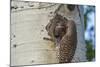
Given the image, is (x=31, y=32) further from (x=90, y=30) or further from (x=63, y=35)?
(x=90, y=30)

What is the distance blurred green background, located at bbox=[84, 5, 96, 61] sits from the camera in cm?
292

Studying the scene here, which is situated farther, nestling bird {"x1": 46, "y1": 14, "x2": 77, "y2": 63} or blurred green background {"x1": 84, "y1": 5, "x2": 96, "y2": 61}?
blurred green background {"x1": 84, "y1": 5, "x2": 96, "y2": 61}

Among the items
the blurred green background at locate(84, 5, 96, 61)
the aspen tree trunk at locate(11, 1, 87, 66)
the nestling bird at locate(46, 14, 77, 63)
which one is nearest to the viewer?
the aspen tree trunk at locate(11, 1, 87, 66)

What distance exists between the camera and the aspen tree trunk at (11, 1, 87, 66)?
253 cm

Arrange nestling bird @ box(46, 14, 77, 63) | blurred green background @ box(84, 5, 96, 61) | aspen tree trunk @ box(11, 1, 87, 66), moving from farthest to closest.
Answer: blurred green background @ box(84, 5, 96, 61) < nestling bird @ box(46, 14, 77, 63) < aspen tree trunk @ box(11, 1, 87, 66)

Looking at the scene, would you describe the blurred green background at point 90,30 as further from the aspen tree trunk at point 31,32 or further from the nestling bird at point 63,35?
the aspen tree trunk at point 31,32

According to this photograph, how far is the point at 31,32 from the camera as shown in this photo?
103 inches

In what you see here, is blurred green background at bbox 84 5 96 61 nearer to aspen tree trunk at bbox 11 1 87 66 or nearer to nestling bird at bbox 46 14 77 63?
nestling bird at bbox 46 14 77 63

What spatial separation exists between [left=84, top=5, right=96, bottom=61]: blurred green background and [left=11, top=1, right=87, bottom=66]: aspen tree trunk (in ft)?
1.09

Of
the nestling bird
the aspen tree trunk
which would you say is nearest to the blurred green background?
the nestling bird

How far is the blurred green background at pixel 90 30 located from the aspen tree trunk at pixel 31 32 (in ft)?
1.09
